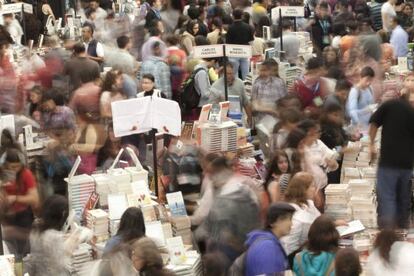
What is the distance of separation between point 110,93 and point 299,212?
12.3 ft

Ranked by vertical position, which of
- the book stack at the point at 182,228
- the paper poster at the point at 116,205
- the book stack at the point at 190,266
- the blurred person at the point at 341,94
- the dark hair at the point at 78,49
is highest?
the dark hair at the point at 78,49

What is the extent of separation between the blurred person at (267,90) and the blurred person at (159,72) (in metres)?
1.24

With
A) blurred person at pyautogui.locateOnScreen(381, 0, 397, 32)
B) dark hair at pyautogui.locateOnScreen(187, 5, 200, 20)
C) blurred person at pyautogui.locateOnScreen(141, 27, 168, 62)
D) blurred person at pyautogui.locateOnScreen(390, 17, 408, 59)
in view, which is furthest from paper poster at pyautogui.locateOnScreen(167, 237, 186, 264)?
blurred person at pyautogui.locateOnScreen(381, 0, 397, 32)

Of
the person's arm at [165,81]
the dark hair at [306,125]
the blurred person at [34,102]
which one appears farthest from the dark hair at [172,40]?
the dark hair at [306,125]

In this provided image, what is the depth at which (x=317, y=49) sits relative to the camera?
15.5 meters

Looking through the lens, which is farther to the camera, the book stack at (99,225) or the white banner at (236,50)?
the white banner at (236,50)

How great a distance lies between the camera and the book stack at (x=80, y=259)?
7.59m

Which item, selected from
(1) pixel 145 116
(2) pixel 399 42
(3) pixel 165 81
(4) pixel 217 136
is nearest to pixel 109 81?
(3) pixel 165 81

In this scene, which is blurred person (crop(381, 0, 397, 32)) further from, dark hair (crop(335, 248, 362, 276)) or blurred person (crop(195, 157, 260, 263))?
dark hair (crop(335, 248, 362, 276))

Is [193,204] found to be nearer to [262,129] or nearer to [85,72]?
[262,129]

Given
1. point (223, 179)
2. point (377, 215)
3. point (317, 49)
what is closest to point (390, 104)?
point (377, 215)

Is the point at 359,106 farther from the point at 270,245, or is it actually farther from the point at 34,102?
the point at 270,245

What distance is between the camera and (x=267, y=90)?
1135 cm

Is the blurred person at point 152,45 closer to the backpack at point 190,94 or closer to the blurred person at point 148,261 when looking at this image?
the backpack at point 190,94
